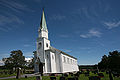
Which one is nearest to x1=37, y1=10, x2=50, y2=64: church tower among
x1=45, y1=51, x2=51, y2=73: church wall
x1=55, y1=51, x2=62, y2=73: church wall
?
x1=45, y1=51, x2=51, y2=73: church wall

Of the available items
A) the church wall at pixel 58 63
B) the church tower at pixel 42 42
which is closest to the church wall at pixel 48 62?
the church tower at pixel 42 42

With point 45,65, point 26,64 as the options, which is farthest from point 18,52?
point 45,65

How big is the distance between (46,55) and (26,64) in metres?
32.4

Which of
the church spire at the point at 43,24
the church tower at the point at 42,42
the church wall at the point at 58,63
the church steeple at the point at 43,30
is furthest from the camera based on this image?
the church spire at the point at 43,24

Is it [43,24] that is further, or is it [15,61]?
[15,61]

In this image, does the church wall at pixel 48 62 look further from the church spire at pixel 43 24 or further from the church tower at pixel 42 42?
the church spire at pixel 43 24

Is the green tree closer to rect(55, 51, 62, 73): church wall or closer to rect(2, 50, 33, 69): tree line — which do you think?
rect(2, 50, 33, 69): tree line

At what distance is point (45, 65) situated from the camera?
2991cm

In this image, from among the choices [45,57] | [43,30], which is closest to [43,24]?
[43,30]

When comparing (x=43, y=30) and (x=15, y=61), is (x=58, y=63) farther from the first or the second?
(x=15, y=61)

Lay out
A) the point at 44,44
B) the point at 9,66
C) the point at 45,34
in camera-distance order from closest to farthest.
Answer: the point at 44,44, the point at 45,34, the point at 9,66

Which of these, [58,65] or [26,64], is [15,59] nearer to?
[26,64]

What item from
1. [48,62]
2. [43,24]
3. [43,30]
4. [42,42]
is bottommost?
[48,62]

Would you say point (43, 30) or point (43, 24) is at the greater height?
point (43, 24)
